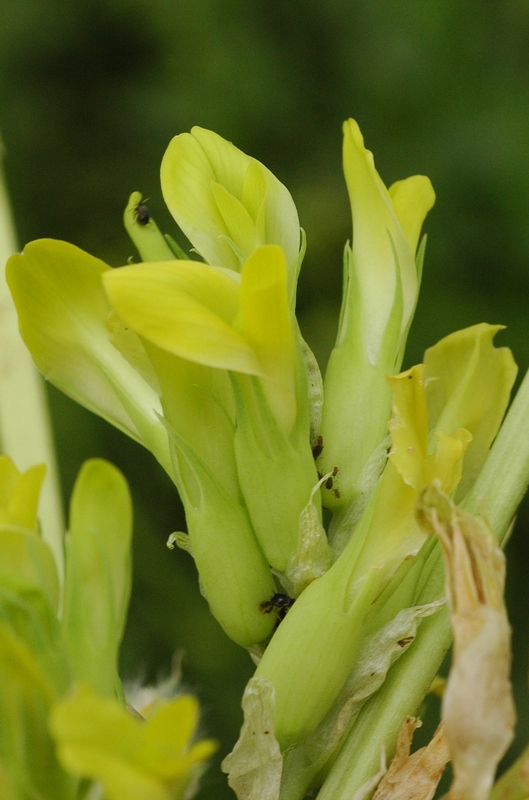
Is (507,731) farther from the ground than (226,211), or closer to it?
closer to it

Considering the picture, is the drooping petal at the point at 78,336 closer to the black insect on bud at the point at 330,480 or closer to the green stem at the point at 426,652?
the black insect on bud at the point at 330,480

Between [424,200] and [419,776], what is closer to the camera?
[419,776]

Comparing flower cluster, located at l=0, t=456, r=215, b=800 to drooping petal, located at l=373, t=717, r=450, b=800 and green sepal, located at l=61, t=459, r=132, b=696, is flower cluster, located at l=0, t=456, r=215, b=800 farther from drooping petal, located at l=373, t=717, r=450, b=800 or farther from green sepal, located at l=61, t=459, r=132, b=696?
drooping petal, located at l=373, t=717, r=450, b=800

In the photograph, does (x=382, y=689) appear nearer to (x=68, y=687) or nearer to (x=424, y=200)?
(x=68, y=687)

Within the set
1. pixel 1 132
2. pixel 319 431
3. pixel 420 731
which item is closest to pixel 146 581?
pixel 420 731

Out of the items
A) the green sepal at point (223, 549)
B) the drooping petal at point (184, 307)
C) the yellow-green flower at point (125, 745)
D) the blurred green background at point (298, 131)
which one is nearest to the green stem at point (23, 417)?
the green sepal at point (223, 549)

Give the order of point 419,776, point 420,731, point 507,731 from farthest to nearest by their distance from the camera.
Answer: point 420,731, point 419,776, point 507,731

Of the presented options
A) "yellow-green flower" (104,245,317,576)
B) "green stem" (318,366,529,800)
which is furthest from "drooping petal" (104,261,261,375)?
"green stem" (318,366,529,800)
